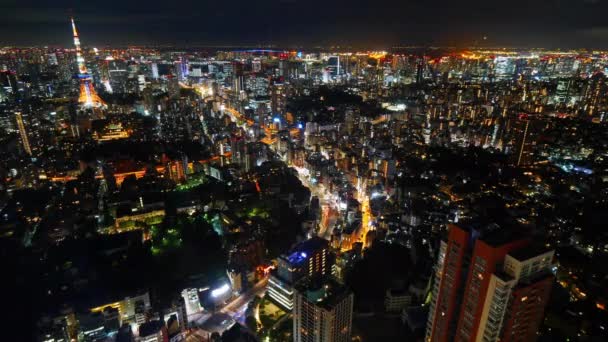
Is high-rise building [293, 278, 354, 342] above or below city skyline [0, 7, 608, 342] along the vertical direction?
above

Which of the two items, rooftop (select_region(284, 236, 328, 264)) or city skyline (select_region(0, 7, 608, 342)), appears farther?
rooftop (select_region(284, 236, 328, 264))

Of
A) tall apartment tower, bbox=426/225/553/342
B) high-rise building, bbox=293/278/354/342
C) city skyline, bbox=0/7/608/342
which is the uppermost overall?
tall apartment tower, bbox=426/225/553/342

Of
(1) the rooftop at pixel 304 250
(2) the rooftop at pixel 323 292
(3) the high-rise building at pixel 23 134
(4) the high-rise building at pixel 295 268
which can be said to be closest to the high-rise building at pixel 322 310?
(2) the rooftop at pixel 323 292

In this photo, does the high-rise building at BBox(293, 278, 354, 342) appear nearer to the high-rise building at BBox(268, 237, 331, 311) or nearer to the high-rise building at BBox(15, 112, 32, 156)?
the high-rise building at BBox(268, 237, 331, 311)

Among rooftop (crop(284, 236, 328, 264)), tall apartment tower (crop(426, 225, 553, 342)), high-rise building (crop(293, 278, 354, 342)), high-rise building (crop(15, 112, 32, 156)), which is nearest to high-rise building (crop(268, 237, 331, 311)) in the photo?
rooftop (crop(284, 236, 328, 264))

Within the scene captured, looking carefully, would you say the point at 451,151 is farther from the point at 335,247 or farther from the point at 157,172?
the point at 157,172

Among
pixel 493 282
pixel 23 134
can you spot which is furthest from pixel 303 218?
pixel 23 134
